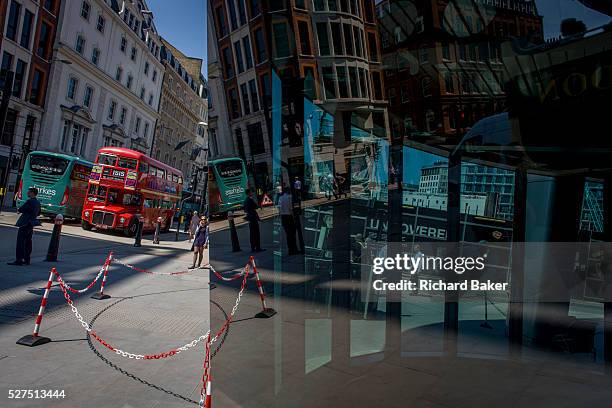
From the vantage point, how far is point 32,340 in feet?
12.5

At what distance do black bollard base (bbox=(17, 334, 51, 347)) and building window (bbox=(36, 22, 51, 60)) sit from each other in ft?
99.4

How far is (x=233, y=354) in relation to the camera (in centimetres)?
124

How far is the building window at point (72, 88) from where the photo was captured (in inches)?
1176

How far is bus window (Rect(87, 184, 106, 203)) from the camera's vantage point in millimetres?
18031

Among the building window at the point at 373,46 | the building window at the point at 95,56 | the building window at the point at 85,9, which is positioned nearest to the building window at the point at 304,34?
the building window at the point at 373,46

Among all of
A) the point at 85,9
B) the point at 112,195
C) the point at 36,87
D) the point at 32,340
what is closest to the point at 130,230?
the point at 112,195

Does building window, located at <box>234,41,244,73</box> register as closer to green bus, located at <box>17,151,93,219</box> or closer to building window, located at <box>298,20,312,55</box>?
building window, located at <box>298,20,312,55</box>

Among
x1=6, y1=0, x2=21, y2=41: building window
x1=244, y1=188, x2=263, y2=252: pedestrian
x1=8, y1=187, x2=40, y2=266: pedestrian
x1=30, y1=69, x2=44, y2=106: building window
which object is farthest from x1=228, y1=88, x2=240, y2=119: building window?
x1=30, y1=69, x2=44, y2=106: building window

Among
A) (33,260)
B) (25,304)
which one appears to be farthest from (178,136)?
(25,304)

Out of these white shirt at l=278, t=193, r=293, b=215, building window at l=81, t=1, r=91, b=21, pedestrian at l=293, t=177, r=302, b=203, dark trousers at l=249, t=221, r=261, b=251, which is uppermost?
building window at l=81, t=1, r=91, b=21

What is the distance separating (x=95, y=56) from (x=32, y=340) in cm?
3615

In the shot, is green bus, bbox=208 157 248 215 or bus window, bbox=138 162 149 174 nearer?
green bus, bbox=208 157 248 215

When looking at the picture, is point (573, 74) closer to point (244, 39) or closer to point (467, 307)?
point (467, 307)

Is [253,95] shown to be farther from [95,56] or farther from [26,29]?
[95,56]
